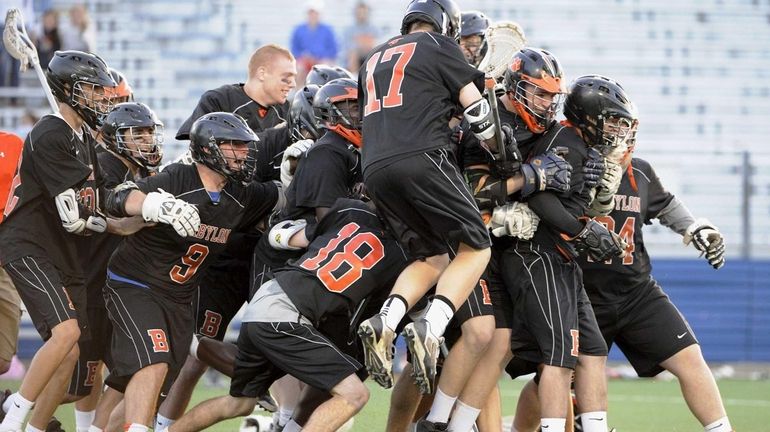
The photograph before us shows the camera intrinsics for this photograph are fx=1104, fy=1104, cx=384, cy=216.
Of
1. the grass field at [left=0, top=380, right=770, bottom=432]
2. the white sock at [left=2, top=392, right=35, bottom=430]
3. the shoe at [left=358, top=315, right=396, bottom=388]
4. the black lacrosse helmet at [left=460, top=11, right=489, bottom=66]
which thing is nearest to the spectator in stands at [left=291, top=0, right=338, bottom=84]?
the grass field at [left=0, top=380, right=770, bottom=432]

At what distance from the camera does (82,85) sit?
6469mm

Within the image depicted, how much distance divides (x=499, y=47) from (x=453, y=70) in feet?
4.78

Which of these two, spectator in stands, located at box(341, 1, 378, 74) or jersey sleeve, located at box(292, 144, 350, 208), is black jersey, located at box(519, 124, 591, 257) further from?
spectator in stands, located at box(341, 1, 378, 74)

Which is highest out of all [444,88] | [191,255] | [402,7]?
[444,88]

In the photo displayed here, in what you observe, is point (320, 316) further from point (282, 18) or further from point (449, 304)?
point (282, 18)

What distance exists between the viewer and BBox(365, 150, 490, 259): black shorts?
A: 17.7 feet

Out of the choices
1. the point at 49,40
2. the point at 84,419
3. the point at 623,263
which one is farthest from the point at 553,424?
the point at 49,40

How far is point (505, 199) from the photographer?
19.4ft

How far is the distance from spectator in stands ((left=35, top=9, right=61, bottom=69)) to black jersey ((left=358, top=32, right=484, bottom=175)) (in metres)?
8.95

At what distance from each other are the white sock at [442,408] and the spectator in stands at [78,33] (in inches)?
357

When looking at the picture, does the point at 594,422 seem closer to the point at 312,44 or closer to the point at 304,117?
the point at 304,117

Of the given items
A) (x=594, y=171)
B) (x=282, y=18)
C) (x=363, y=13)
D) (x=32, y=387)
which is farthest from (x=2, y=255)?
(x=282, y=18)

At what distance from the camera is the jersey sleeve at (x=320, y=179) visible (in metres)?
5.96

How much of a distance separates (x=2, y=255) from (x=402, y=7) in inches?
433
